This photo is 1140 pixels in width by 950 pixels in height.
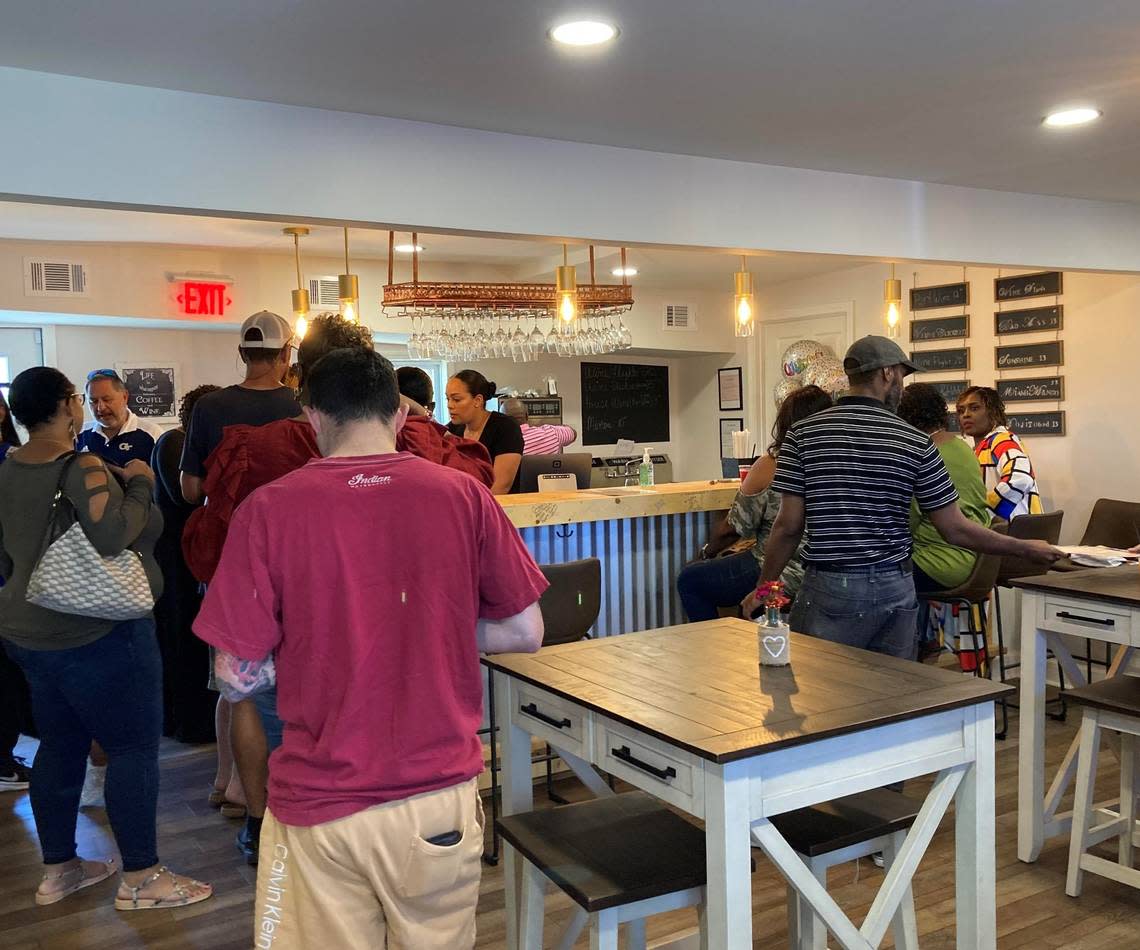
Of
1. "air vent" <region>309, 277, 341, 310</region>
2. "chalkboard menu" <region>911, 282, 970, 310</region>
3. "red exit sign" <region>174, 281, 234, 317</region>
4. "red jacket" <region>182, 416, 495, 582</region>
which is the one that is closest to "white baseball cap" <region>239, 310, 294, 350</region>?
"red jacket" <region>182, 416, 495, 582</region>

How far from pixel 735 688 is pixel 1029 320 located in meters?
5.24

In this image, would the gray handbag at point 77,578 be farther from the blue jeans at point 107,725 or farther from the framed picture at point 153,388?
the framed picture at point 153,388

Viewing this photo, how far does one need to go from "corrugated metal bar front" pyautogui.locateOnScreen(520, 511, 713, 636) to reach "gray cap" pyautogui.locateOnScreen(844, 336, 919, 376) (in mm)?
1618

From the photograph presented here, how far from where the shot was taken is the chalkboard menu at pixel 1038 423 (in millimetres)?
6434

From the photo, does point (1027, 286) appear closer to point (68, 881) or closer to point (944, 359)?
point (944, 359)

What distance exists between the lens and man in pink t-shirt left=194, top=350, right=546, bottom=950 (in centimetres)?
161

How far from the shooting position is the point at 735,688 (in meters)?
2.12

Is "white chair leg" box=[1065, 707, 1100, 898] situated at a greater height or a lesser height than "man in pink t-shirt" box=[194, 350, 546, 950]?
lesser

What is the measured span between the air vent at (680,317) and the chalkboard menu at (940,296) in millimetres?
2141

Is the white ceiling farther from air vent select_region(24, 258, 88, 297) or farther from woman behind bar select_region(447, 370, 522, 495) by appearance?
air vent select_region(24, 258, 88, 297)

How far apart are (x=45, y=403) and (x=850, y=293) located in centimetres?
617

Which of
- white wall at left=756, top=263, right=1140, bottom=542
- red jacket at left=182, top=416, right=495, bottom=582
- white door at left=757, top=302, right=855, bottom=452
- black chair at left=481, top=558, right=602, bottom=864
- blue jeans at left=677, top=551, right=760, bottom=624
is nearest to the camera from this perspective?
red jacket at left=182, top=416, right=495, bottom=582

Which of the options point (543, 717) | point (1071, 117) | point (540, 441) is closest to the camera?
point (543, 717)

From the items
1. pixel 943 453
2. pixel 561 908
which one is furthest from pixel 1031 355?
pixel 561 908
